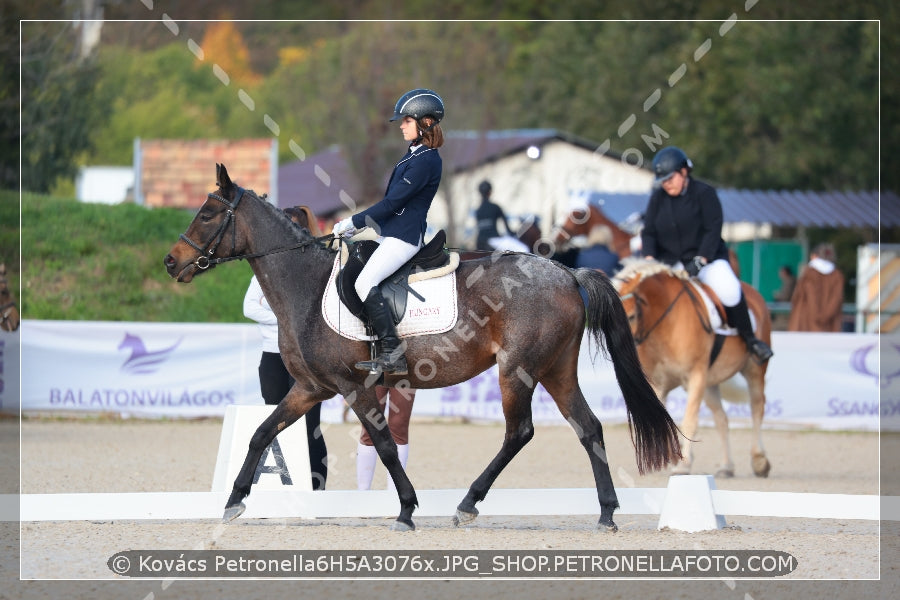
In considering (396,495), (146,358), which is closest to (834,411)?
(146,358)

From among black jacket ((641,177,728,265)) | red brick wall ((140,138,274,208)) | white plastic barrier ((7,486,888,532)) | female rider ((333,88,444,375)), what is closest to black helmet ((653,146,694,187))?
black jacket ((641,177,728,265))

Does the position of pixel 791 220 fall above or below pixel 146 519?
above

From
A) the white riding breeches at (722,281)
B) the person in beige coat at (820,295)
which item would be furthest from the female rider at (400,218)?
the person in beige coat at (820,295)

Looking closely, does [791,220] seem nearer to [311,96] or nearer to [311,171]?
[311,171]

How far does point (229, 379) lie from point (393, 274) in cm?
848

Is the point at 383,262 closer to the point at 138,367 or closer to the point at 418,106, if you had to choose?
the point at 418,106

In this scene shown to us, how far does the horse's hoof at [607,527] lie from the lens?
730 cm

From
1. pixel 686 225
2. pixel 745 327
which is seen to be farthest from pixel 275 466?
pixel 745 327

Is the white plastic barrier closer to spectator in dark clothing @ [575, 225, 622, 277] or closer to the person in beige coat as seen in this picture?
spectator in dark clothing @ [575, 225, 622, 277]

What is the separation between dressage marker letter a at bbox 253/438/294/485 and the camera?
25.8ft

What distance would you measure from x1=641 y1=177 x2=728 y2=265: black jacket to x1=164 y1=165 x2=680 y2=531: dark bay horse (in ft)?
12.0

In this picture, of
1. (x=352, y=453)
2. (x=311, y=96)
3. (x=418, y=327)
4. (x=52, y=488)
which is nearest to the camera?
(x=418, y=327)
